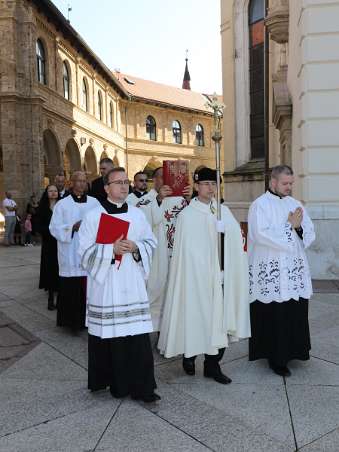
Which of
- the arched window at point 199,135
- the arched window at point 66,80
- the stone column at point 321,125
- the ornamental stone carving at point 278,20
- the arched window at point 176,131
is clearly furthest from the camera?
the arched window at point 199,135

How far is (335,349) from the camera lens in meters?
4.80

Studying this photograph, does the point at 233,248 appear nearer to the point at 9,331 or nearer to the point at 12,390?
the point at 12,390

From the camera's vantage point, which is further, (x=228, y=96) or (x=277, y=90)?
(x=228, y=96)

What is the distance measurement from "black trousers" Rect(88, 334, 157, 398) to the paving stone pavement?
0.14 metres

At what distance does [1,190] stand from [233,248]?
21.8 meters

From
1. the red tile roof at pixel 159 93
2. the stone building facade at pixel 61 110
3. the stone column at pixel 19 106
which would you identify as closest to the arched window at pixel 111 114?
the stone building facade at pixel 61 110

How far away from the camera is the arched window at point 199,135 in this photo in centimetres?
4212

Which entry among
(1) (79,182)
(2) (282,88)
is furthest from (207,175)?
(2) (282,88)

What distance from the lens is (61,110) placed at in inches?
935

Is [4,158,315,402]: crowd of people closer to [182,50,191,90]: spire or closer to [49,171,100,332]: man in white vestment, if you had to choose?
[49,171,100,332]: man in white vestment

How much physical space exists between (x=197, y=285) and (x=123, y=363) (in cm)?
89

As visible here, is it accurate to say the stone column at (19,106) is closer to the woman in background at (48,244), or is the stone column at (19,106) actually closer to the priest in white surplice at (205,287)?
the woman in background at (48,244)

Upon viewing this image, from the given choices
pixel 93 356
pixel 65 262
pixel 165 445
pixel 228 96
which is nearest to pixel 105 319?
pixel 93 356

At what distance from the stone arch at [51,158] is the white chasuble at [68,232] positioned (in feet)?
58.9
